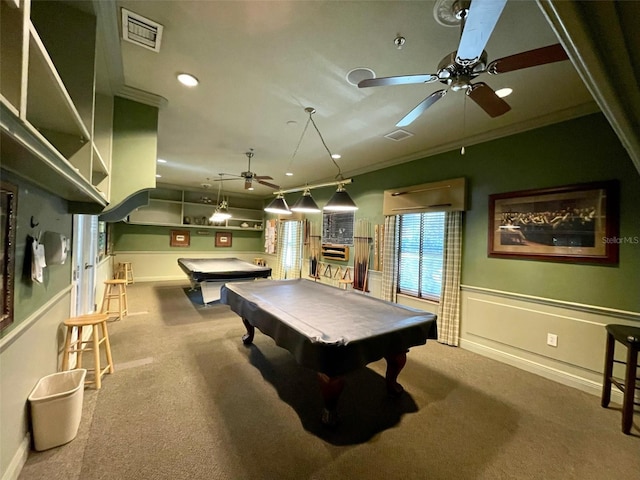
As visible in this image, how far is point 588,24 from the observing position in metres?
0.62

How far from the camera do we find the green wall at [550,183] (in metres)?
2.49

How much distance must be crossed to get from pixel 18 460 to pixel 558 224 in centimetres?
479

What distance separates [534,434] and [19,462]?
346 centimetres

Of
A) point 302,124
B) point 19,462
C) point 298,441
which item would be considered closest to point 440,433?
point 298,441

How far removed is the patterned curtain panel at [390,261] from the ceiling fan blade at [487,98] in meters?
2.70

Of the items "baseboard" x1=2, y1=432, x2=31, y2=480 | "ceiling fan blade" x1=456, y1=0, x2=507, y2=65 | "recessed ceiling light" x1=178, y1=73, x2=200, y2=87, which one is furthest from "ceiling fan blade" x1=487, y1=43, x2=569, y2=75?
"baseboard" x1=2, y1=432, x2=31, y2=480

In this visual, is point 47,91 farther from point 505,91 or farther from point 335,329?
point 505,91

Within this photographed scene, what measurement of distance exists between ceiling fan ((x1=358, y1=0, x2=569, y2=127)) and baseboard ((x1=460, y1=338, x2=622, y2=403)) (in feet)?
9.25

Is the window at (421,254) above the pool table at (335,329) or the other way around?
above

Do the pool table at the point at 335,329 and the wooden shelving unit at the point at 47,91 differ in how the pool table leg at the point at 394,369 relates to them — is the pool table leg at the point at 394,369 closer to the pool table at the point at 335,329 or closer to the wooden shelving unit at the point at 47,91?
the pool table at the point at 335,329

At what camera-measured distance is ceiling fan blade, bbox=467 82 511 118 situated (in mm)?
1723

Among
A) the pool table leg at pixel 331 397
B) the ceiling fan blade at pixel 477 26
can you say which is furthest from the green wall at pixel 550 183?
the pool table leg at pixel 331 397

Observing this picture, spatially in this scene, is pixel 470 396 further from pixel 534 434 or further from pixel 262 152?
pixel 262 152

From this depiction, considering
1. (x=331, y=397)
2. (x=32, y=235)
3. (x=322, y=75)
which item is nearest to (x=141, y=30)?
(x=322, y=75)
